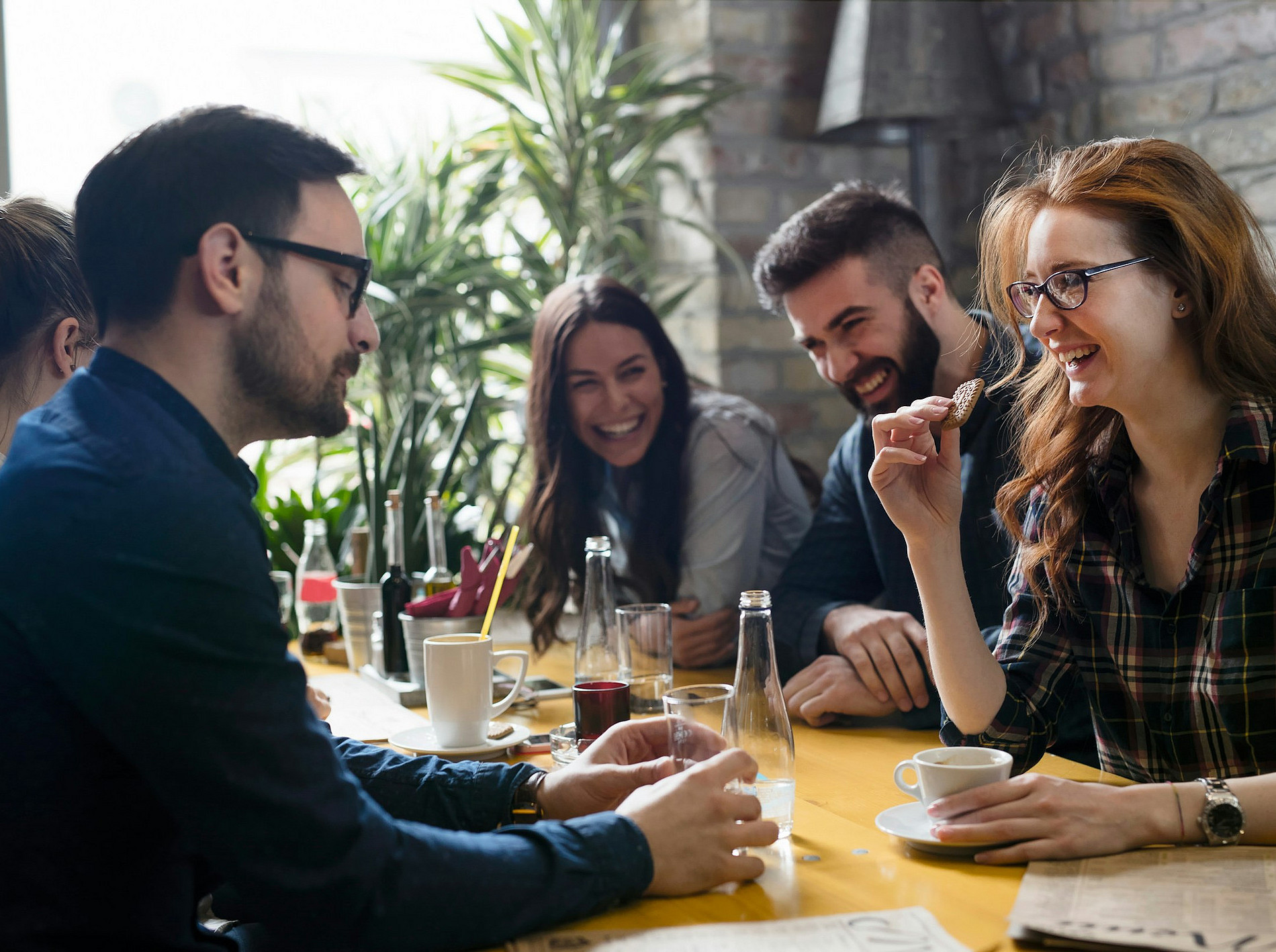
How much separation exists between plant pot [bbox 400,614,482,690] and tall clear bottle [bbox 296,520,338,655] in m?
0.50

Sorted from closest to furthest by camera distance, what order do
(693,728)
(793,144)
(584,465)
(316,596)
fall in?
1. (693,728)
2. (316,596)
3. (584,465)
4. (793,144)

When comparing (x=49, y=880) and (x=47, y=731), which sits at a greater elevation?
(x=47, y=731)

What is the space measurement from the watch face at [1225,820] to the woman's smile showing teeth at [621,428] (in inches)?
62.3

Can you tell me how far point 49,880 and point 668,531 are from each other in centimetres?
163

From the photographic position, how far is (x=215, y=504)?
0.92 metres

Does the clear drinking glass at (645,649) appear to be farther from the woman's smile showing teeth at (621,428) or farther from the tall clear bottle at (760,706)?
the woman's smile showing teeth at (621,428)

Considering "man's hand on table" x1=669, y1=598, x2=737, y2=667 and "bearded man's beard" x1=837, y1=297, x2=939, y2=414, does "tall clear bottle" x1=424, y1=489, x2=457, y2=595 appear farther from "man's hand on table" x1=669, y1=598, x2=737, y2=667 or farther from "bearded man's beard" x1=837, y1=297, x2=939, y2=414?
"bearded man's beard" x1=837, y1=297, x2=939, y2=414

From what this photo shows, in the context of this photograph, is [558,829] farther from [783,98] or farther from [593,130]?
[783,98]

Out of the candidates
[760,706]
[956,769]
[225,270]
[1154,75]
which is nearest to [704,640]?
[760,706]

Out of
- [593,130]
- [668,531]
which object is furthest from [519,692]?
[593,130]

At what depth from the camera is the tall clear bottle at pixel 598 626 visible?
1.67 metres

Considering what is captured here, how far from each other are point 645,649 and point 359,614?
0.72 metres

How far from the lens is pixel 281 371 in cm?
106

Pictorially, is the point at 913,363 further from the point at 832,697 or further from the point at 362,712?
the point at 362,712
